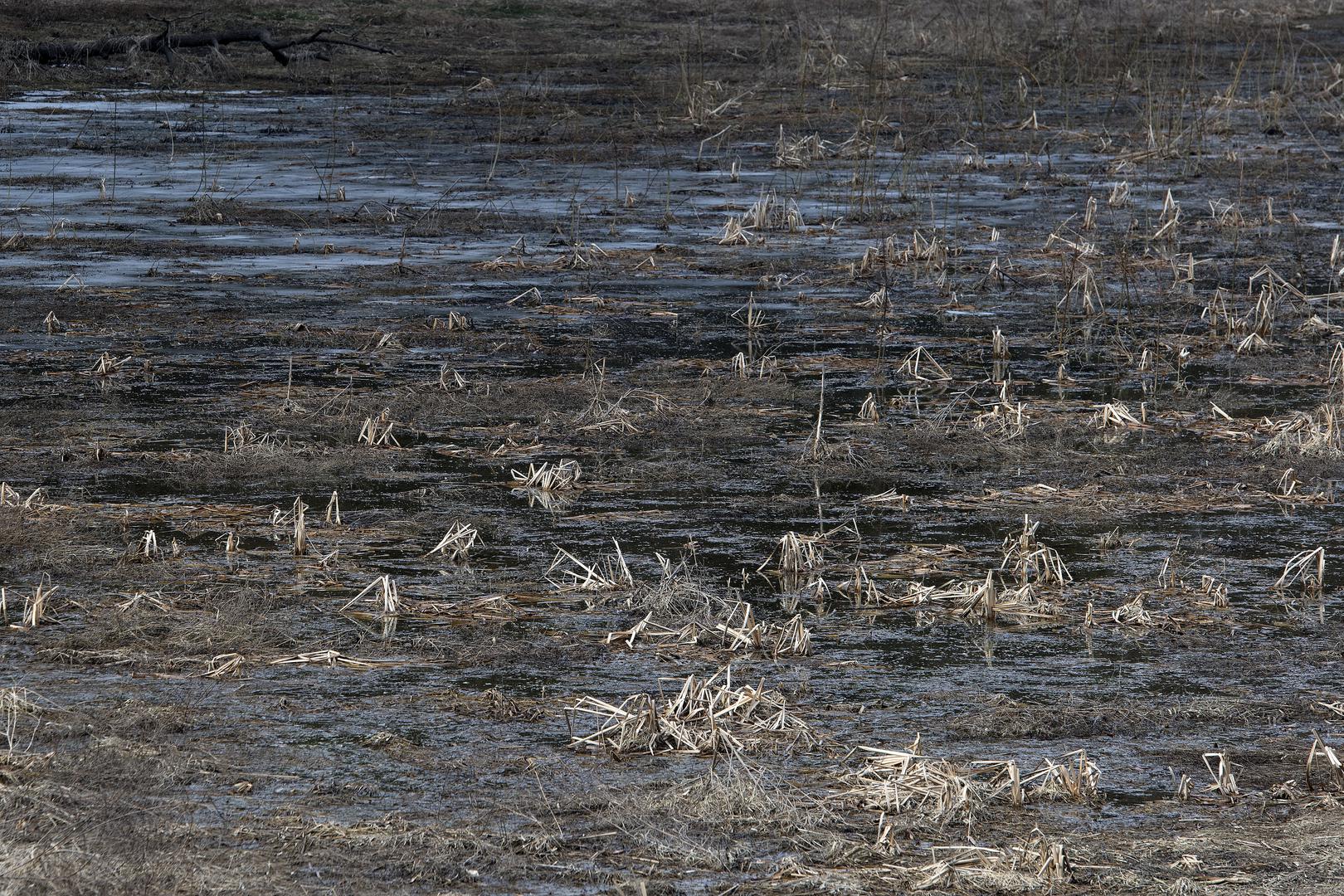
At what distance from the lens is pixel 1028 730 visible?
5.89 m

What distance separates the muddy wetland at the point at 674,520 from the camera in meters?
5.11

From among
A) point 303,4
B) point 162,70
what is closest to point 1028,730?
point 162,70

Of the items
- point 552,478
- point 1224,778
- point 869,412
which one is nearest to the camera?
point 1224,778

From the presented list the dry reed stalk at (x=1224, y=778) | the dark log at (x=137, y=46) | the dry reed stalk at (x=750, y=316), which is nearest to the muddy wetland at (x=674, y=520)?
the dry reed stalk at (x=1224, y=778)

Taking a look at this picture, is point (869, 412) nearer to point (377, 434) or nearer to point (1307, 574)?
point (377, 434)

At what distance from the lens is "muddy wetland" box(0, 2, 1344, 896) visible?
201 inches

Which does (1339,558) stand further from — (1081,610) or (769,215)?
(769,215)

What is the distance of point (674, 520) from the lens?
834cm

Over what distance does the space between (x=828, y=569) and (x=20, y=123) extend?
56.0 ft

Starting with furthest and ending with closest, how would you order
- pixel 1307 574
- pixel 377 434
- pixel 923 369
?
pixel 923 369 < pixel 377 434 < pixel 1307 574

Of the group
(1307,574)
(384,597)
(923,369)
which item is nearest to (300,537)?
(384,597)

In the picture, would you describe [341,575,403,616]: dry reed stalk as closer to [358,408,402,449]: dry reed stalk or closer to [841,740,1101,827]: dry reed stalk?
[841,740,1101,827]: dry reed stalk

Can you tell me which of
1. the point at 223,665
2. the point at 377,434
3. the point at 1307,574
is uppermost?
the point at 223,665

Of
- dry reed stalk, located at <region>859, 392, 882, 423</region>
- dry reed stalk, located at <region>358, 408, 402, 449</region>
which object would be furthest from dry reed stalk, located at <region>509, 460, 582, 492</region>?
dry reed stalk, located at <region>859, 392, 882, 423</region>
